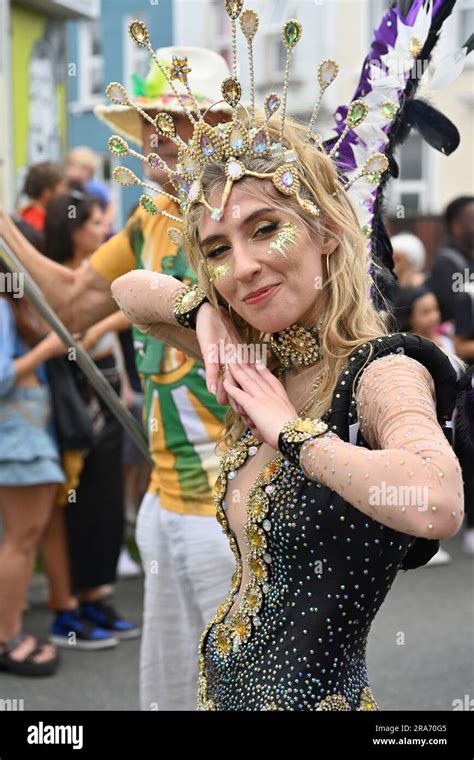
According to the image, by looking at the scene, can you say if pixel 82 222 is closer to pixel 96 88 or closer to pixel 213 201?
pixel 213 201

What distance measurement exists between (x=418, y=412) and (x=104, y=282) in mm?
1755

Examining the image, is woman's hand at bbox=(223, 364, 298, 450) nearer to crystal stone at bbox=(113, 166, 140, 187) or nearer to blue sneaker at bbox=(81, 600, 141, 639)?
crystal stone at bbox=(113, 166, 140, 187)

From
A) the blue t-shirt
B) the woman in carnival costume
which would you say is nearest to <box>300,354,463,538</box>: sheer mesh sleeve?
the woman in carnival costume

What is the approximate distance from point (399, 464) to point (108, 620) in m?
3.85

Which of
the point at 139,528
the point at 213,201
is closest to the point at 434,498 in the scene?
the point at 213,201

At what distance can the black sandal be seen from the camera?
4.49 m

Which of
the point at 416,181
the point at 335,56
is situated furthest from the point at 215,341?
the point at 416,181

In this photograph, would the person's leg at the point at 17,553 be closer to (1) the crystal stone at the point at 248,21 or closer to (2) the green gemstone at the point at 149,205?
(2) the green gemstone at the point at 149,205

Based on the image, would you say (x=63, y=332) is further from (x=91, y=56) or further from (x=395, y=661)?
(x=91, y=56)

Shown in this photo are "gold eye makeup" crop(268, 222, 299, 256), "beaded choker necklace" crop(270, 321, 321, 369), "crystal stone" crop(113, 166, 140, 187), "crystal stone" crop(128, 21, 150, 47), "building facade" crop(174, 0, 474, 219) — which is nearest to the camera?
"gold eye makeup" crop(268, 222, 299, 256)

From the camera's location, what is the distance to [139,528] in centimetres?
315

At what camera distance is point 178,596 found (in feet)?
9.96

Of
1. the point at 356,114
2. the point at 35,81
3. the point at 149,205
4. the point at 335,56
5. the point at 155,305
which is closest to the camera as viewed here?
the point at 356,114

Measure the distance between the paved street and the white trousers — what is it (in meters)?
0.99
